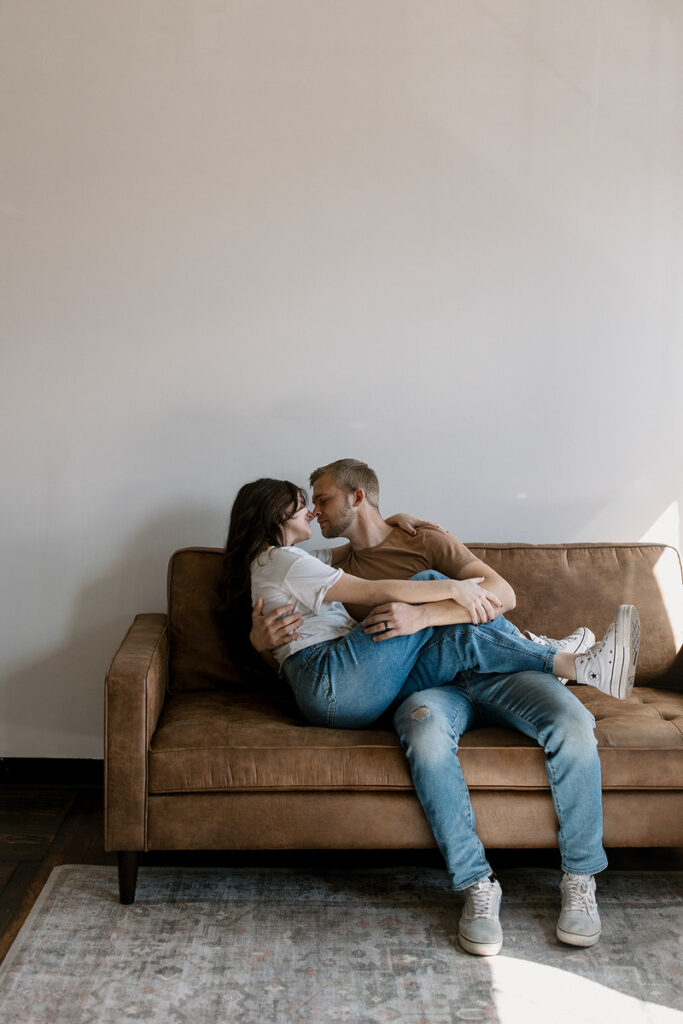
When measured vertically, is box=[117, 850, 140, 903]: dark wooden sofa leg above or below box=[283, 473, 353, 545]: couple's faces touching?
below


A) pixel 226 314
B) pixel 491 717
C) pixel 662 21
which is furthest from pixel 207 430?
pixel 662 21

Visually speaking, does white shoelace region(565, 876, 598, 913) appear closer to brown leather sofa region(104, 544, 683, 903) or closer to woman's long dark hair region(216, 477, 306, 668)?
brown leather sofa region(104, 544, 683, 903)

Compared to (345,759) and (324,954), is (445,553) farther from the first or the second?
(324,954)

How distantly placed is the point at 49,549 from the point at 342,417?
1101 mm

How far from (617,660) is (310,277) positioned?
1606 mm

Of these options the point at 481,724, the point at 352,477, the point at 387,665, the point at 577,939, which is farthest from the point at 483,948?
the point at 352,477

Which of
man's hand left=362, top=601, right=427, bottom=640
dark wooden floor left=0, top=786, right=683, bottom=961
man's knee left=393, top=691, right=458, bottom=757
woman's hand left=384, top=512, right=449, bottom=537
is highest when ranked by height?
woman's hand left=384, top=512, right=449, bottom=537

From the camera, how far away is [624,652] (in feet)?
7.50

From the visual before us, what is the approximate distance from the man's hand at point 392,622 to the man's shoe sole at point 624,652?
20.3 inches

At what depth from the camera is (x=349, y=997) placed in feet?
5.93

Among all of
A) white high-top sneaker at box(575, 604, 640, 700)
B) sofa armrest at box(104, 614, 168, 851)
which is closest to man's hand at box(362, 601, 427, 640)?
white high-top sneaker at box(575, 604, 640, 700)

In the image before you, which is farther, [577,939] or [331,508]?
[331,508]

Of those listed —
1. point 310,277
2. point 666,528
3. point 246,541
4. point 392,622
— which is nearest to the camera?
point 392,622

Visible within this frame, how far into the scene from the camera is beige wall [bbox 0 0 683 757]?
9.57 feet
